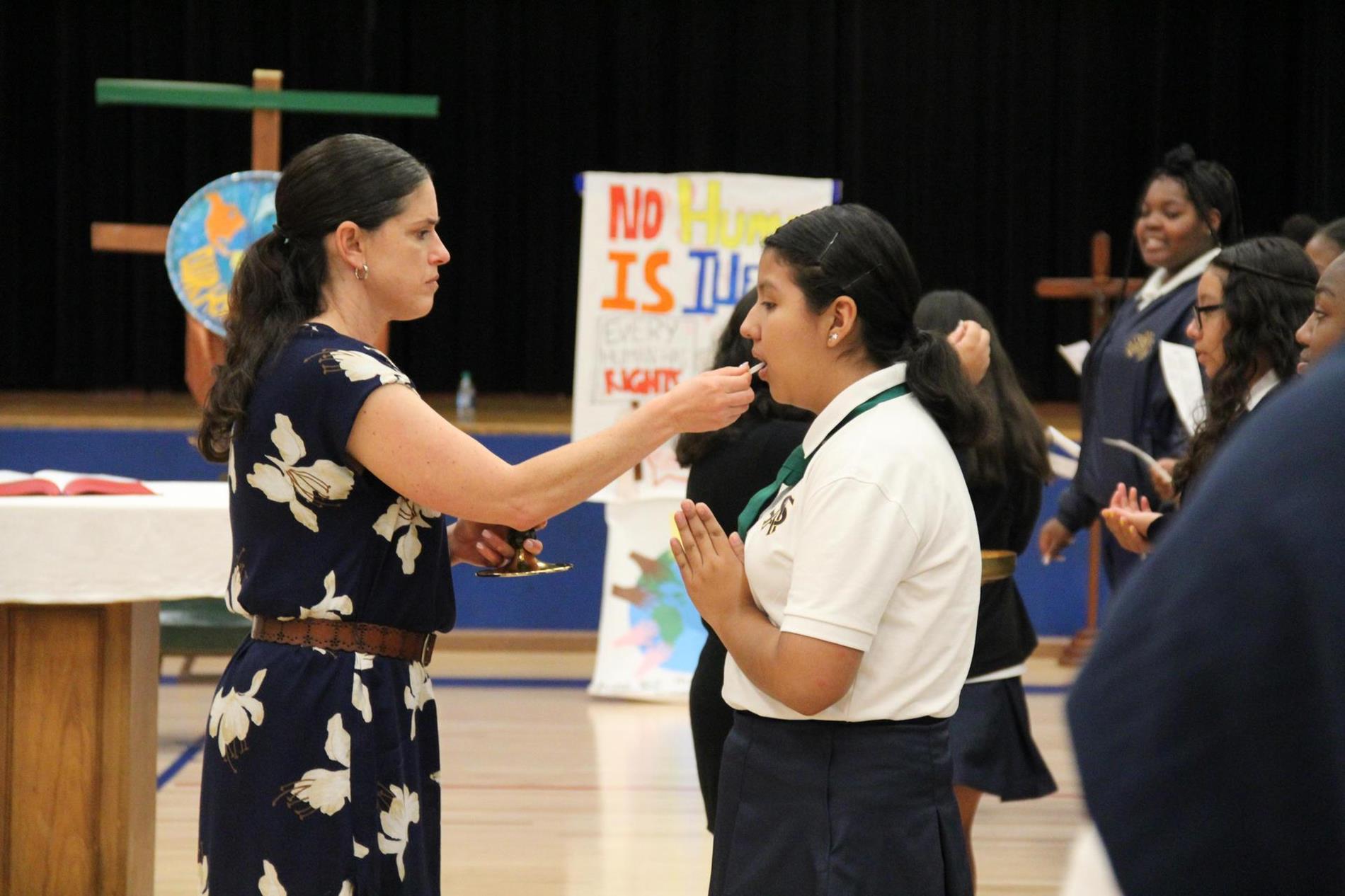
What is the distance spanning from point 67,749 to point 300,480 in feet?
5.02

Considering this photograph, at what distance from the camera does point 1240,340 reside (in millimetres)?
2570

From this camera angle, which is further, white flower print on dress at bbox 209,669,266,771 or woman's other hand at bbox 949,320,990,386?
woman's other hand at bbox 949,320,990,386

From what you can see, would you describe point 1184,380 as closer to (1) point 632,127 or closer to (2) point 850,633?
(2) point 850,633

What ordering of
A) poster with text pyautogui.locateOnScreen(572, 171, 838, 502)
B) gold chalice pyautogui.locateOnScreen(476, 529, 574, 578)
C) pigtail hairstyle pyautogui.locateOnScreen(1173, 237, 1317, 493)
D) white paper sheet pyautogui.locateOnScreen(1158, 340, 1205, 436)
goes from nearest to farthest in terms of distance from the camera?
gold chalice pyautogui.locateOnScreen(476, 529, 574, 578)
pigtail hairstyle pyautogui.locateOnScreen(1173, 237, 1317, 493)
white paper sheet pyautogui.locateOnScreen(1158, 340, 1205, 436)
poster with text pyautogui.locateOnScreen(572, 171, 838, 502)

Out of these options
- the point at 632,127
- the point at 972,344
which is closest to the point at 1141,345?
the point at 972,344

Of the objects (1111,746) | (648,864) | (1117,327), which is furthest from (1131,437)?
(1111,746)

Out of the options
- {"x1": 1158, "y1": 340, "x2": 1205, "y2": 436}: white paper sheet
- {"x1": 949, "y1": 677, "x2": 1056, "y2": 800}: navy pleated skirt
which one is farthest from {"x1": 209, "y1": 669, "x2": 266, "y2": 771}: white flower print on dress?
{"x1": 1158, "y1": 340, "x2": 1205, "y2": 436}: white paper sheet

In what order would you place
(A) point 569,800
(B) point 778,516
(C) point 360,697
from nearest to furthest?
(B) point 778,516 → (C) point 360,697 → (A) point 569,800

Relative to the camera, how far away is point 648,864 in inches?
146

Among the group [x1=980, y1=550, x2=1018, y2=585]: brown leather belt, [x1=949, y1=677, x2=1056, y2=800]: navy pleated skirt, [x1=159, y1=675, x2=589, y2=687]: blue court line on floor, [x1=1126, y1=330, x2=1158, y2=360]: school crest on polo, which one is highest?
[x1=1126, y1=330, x2=1158, y2=360]: school crest on polo

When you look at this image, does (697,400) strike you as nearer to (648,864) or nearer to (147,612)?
(147,612)

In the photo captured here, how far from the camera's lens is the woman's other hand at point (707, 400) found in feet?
5.81

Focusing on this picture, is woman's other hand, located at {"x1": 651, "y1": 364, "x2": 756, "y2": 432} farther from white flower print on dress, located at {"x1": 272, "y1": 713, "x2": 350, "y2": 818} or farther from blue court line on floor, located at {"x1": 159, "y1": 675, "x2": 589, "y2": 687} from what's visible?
blue court line on floor, located at {"x1": 159, "y1": 675, "x2": 589, "y2": 687}

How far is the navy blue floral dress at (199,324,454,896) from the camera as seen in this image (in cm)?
173
